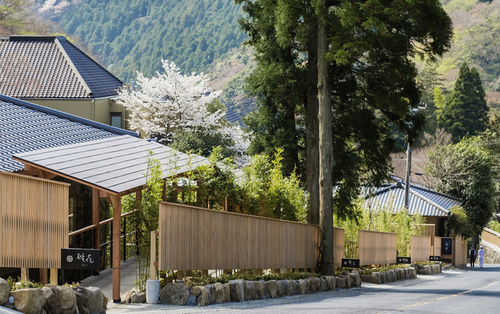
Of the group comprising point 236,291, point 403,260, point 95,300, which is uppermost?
point 95,300

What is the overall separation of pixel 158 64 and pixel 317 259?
325ft

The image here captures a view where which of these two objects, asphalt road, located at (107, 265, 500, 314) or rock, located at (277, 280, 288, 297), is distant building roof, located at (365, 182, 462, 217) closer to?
asphalt road, located at (107, 265, 500, 314)

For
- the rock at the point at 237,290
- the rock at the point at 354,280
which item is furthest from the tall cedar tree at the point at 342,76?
the rock at the point at 237,290

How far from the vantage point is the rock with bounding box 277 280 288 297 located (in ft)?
45.8

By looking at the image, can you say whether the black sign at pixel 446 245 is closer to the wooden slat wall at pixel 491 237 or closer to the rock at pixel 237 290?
the wooden slat wall at pixel 491 237

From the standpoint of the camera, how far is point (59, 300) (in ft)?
27.2

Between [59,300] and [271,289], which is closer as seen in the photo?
[59,300]

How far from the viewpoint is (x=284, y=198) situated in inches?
670

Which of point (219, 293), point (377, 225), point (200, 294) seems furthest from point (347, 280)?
point (377, 225)

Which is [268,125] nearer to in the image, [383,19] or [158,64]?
[383,19]

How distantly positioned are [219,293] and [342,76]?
11182 millimetres

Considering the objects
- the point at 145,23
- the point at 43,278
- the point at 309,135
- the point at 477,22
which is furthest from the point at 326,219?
the point at 145,23

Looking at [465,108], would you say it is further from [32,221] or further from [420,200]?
[32,221]

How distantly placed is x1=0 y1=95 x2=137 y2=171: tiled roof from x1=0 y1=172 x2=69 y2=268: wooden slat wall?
3515 mm
